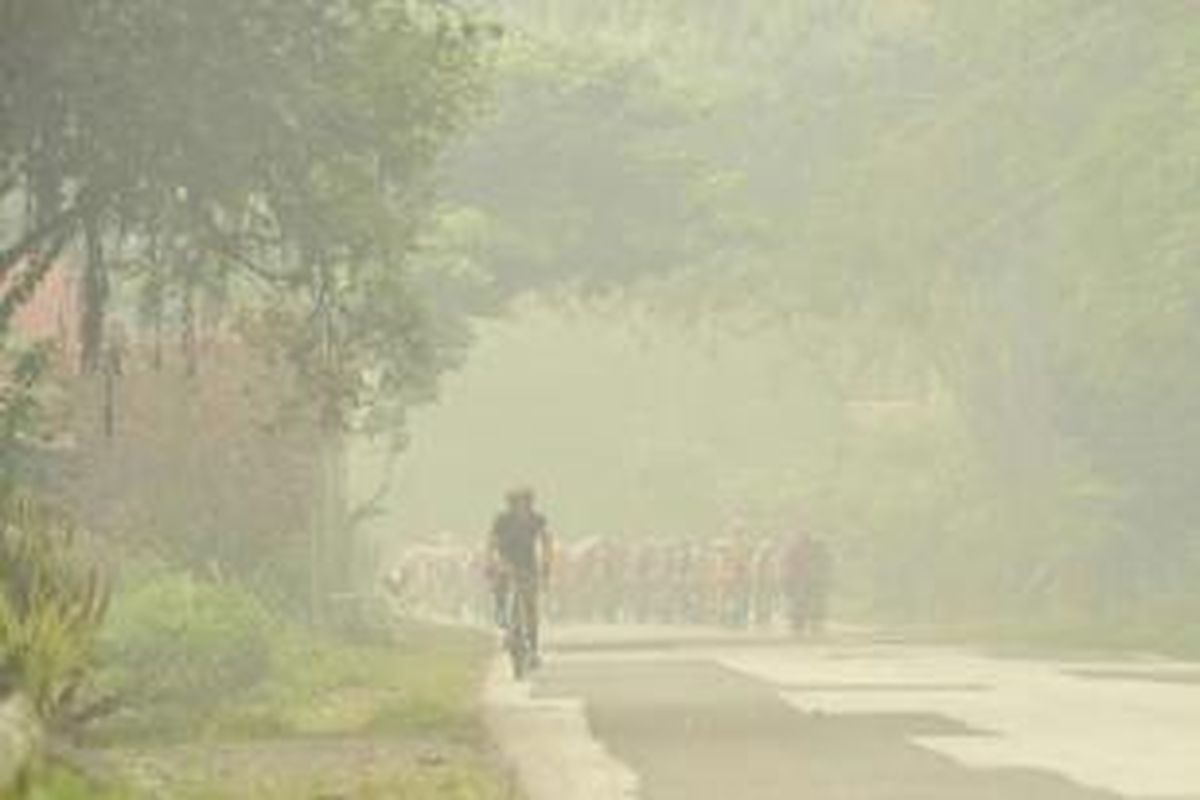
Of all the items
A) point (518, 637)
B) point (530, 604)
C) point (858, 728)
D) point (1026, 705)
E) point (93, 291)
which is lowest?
point (858, 728)

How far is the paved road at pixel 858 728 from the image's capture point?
1655 cm

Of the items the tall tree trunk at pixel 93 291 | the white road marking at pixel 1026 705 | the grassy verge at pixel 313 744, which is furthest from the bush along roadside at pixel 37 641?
the white road marking at pixel 1026 705

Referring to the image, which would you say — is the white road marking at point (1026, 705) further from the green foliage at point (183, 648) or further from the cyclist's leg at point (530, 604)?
the green foliage at point (183, 648)

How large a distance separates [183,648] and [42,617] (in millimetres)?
7750

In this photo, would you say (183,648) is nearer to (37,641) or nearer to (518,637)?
(518,637)

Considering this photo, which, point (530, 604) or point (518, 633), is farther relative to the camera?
point (518, 633)

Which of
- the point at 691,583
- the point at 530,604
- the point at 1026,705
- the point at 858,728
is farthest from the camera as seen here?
the point at 691,583

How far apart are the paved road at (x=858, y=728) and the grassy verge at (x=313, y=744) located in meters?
0.49

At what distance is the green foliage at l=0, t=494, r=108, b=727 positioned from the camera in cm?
1588

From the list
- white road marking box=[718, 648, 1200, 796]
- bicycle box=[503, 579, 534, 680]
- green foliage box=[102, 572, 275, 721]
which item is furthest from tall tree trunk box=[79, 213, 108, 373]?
bicycle box=[503, 579, 534, 680]

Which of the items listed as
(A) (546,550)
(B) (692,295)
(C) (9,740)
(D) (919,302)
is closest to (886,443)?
(B) (692,295)

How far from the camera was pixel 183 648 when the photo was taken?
78.2 feet

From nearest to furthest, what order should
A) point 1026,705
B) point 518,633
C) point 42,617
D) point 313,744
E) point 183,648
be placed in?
1. point 42,617
2. point 313,744
3. point 1026,705
4. point 183,648
5. point 518,633

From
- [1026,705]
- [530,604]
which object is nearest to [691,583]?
[530,604]
